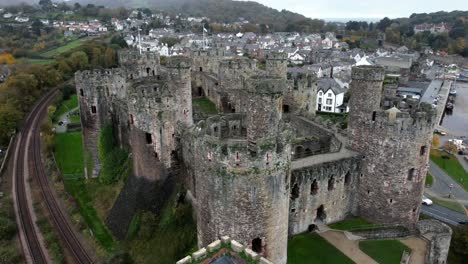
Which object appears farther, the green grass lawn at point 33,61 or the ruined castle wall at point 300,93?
the green grass lawn at point 33,61

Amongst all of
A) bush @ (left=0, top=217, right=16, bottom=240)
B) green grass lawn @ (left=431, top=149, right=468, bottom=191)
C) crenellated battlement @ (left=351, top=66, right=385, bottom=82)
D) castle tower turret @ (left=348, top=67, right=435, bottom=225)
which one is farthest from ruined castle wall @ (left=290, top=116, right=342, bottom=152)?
bush @ (left=0, top=217, right=16, bottom=240)

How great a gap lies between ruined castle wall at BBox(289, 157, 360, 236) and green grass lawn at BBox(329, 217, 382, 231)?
343mm

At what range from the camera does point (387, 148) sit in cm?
2233

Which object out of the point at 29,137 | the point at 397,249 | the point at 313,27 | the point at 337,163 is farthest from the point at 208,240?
the point at 313,27

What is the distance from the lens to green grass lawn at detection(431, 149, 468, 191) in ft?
124

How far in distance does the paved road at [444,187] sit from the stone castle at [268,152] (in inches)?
502

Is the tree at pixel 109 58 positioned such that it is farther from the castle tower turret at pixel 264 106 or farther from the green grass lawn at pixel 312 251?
the castle tower turret at pixel 264 106

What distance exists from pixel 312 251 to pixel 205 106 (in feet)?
75.7

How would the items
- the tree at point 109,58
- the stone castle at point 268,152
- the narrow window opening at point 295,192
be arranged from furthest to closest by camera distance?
1. the tree at point 109,58
2. the narrow window opening at point 295,192
3. the stone castle at point 268,152

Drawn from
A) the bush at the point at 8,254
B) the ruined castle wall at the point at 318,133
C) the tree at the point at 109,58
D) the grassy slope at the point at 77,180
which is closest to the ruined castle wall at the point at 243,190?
the ruined castle wall at the point at 318,133

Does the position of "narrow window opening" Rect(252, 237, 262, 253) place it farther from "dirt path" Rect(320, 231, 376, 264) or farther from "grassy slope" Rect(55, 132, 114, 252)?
"grassy slope" Rect(55, 132, 114, 252)

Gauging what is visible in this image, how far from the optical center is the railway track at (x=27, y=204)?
26.9m

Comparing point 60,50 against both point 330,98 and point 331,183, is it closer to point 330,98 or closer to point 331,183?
point 330,98

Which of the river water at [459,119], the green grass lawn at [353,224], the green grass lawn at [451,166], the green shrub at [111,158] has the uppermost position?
the green shrub at [111,158]
